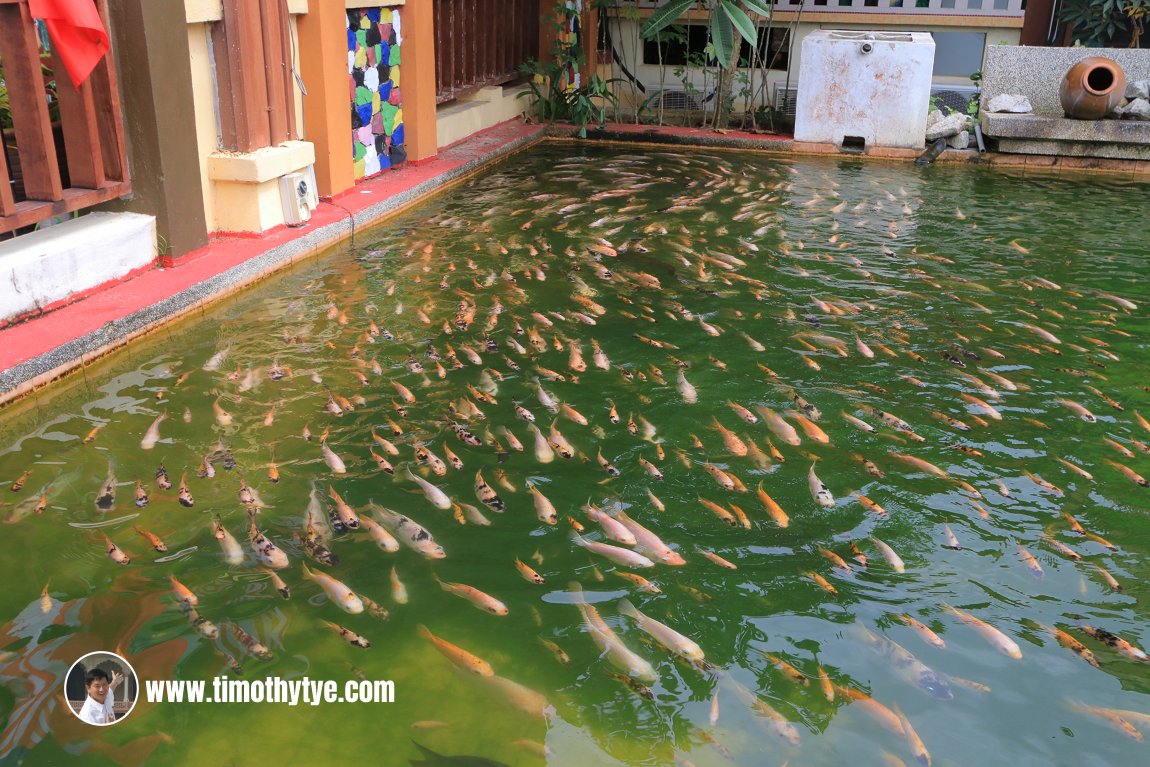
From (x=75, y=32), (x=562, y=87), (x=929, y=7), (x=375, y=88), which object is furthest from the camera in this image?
(x=929, y=7)

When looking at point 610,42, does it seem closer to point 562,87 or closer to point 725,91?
point 562,87

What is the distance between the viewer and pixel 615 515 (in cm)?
485

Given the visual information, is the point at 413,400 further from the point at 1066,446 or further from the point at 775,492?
the point at 1066,446

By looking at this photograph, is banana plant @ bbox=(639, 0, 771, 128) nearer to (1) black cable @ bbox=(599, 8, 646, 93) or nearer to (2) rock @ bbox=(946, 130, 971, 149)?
(1) black cable @ bbox=(599, 8, 646, 93)

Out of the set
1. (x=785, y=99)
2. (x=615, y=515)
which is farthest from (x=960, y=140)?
(x=615, y=515)

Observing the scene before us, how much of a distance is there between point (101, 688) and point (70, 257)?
402 cm

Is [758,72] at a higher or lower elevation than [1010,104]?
higher

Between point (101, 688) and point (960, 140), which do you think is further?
point (960, 140)

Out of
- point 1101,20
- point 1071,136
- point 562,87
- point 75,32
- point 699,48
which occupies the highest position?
point 1101,20

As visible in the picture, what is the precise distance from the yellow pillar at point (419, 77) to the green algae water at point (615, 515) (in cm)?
356

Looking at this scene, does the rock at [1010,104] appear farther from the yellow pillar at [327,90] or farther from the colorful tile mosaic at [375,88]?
the yellow pillar at [327,90]

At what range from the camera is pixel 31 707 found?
3.59 meters

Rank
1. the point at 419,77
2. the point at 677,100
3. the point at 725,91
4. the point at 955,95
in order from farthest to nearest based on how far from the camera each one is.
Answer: the point at 677,100, the point at 955,95, the point at 725,91, the point at 419,77

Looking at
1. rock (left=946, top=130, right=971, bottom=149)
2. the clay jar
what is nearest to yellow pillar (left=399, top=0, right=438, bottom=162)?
rock (left=946, top=130, right=971, bottom=149)
